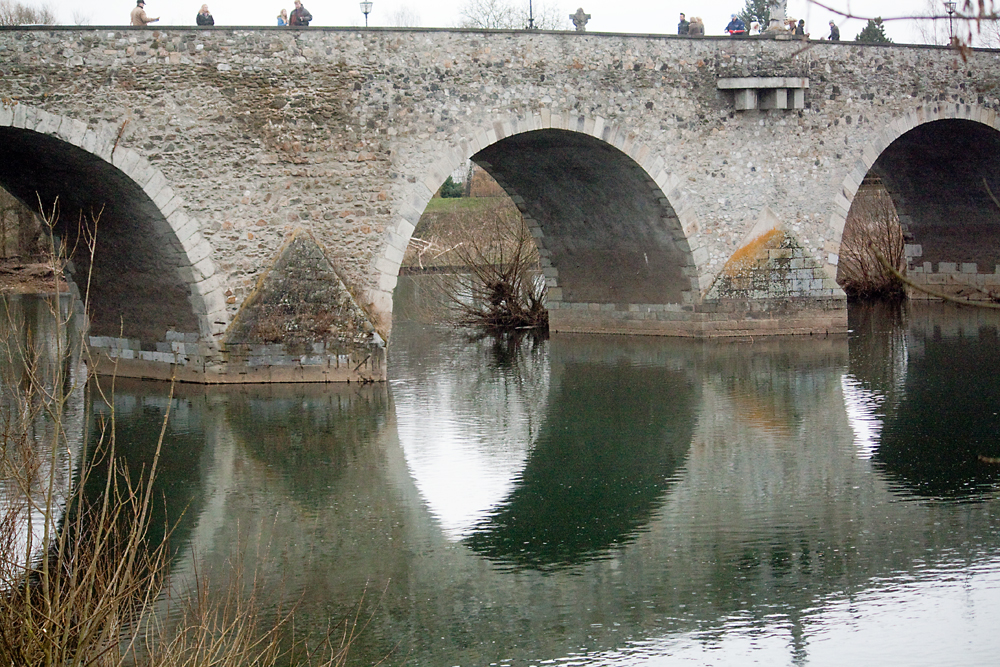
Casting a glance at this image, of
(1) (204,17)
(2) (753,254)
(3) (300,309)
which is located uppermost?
(1) (204,17)

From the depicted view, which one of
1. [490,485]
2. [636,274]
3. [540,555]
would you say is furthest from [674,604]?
[636,274]

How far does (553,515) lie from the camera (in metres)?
6.78

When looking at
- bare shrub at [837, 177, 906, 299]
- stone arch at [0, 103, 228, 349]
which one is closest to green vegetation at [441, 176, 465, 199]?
bare shrub at [837, 177, 906, 299]

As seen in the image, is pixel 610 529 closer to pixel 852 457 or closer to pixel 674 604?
pixel 674 604

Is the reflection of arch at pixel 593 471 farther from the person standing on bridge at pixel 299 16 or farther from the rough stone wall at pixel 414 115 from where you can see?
the person standing on bridge at pixel 299 16

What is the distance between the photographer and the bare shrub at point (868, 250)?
18250mm

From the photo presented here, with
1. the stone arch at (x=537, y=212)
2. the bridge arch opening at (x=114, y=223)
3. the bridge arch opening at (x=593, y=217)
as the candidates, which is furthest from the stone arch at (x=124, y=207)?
the bridge arch opening at (x=593, y=217)

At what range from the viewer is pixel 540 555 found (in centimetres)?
602

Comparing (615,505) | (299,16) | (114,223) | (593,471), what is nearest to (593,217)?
(299,16)

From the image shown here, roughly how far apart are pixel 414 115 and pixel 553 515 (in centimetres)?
552

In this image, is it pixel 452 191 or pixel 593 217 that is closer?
pixel 593 217

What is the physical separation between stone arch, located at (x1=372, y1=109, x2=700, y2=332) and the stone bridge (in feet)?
0.08

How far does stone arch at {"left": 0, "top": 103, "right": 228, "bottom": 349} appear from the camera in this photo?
9852 millimetres

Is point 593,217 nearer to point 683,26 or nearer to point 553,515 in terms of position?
point 683,26
